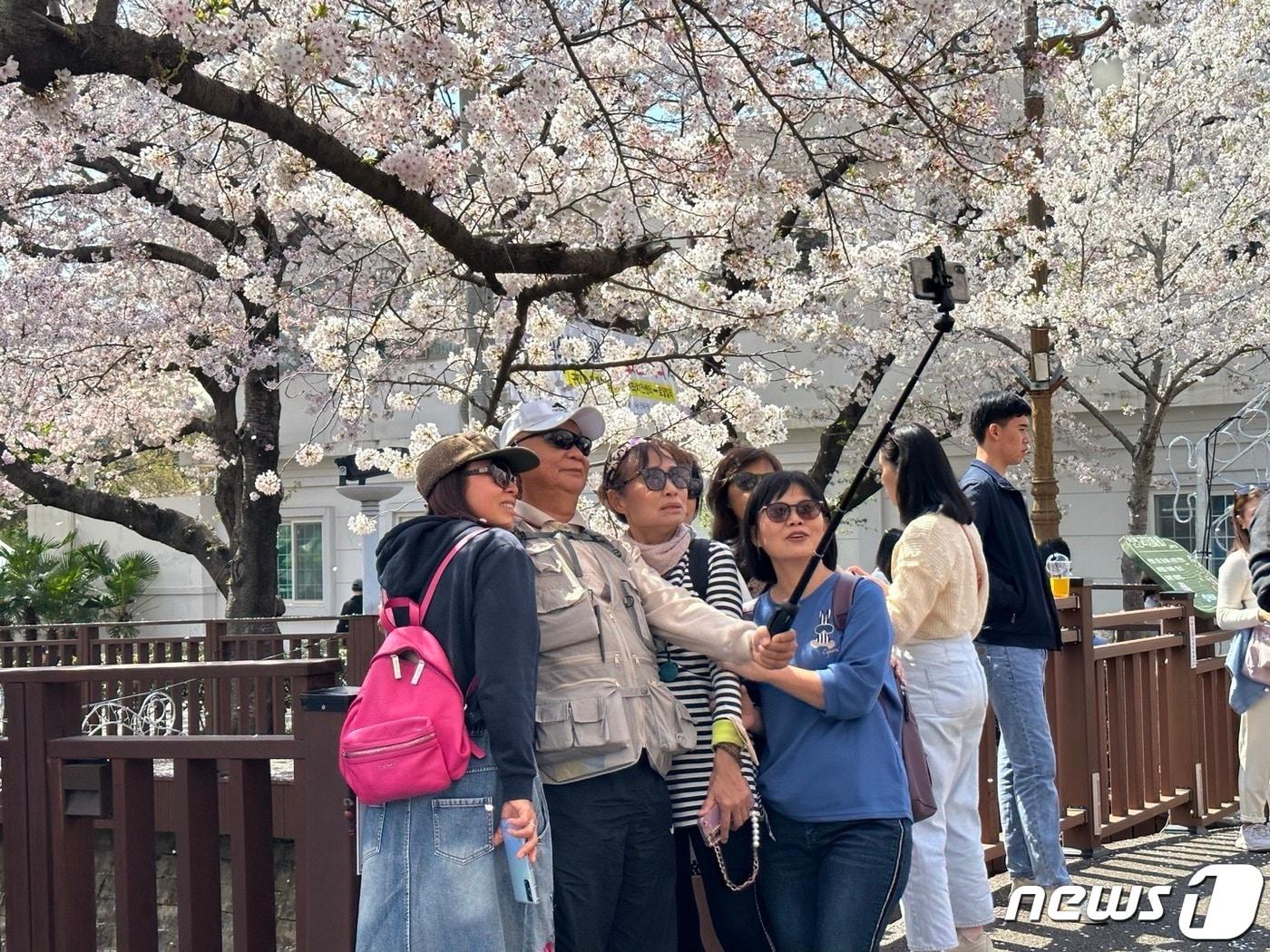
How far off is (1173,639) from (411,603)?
5890mm

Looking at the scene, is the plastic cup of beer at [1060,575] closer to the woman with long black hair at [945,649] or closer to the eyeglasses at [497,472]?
the woman with long black hair at [945,649]

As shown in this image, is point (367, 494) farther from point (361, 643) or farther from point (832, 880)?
point (832, 880)

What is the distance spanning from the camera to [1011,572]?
5.71 metres

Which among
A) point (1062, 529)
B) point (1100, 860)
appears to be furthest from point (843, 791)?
point (1062, 529)

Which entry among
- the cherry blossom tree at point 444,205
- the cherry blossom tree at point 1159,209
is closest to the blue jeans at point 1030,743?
the cherry blossom tree at point 444,205

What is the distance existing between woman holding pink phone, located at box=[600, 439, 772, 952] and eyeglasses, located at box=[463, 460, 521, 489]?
538mm

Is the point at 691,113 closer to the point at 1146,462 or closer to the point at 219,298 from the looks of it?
the point at 219,298

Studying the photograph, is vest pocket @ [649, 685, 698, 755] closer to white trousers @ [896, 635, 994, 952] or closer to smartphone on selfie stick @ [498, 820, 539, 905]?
smartphone on selfie stick @ [498, 820, 539, 905]

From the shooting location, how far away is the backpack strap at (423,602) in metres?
3.33

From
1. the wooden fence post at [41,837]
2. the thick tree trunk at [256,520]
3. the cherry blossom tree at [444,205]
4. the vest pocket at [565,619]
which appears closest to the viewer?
the vest pocket at [565,619]

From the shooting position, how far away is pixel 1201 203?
1747 cm

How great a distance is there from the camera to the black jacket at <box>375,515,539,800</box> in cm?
316

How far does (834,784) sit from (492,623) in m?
1.08

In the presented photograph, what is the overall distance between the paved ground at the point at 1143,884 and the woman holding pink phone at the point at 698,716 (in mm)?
1906
